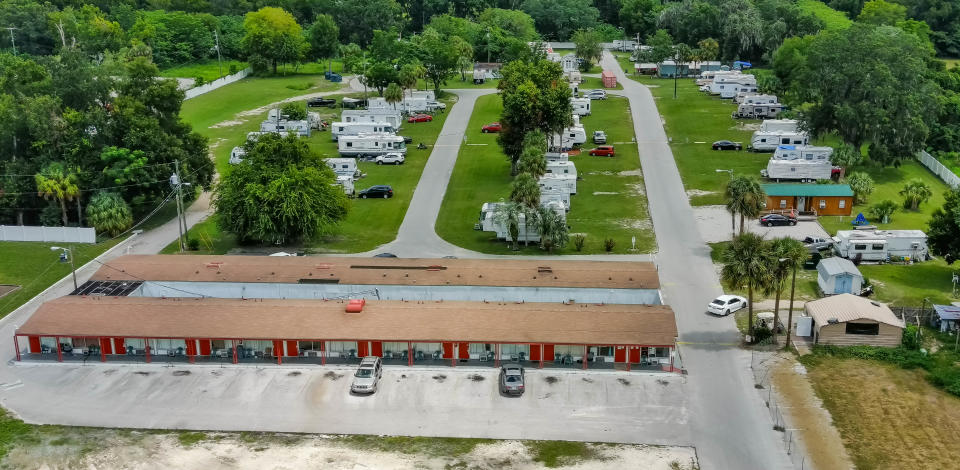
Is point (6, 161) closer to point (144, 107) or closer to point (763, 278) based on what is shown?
point (144, 107)

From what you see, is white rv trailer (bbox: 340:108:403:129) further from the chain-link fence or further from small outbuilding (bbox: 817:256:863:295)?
the chain-link fence

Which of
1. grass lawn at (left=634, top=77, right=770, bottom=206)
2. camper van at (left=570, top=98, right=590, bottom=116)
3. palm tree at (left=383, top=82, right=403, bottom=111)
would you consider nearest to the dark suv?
grass lawn at (left=634, top=77, right=770, bottom=206)

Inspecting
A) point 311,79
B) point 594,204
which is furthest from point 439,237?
point 311,79

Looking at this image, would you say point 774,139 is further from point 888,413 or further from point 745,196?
point 888,413

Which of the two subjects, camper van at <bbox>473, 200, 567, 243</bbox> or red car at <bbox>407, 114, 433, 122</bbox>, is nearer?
camper van at <bbox>473, 200, 567, 243</bbox>

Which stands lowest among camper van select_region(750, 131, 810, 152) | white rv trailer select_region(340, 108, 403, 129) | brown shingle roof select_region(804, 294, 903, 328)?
brown shingle roof select_region(804, 294, 903, 328)

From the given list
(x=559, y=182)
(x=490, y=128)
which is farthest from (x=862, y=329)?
(x=490, y=128)
